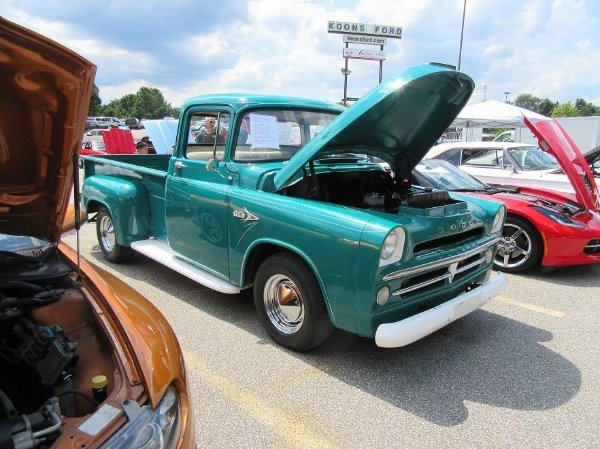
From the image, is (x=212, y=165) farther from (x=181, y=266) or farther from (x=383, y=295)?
(x=383, y=295)

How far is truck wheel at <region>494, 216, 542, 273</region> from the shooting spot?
5305mm

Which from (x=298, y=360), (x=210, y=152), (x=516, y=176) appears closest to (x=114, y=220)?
(x=210, y=152)

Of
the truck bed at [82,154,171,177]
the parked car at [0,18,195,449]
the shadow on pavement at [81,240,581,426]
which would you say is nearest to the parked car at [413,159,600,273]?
the shadow on pavement at [81,240,581,426]

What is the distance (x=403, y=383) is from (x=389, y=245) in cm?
101

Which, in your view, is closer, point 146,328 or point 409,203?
point 146,328

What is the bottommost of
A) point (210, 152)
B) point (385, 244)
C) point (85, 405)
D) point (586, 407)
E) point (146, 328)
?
point (586, 407)

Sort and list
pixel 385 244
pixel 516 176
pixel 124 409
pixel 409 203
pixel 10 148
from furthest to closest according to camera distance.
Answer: pixel 516 176 → pixel 409 203 → pixel 385 244 → pixel 10 148 → pixel 124 409

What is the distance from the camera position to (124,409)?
1505 mm

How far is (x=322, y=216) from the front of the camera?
3037mm

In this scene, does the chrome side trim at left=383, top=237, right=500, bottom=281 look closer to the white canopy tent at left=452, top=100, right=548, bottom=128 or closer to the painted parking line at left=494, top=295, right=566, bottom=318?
the painted parking line at left=494, top=295, right=566, bottom=318

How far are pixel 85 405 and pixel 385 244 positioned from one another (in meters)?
1.80

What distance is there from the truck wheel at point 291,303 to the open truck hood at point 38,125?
1.54m

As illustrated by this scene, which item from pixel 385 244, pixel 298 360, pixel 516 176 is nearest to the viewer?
pixel 385 244

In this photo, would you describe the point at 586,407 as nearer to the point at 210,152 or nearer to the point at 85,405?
the point at 85,405
